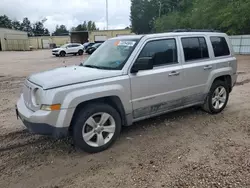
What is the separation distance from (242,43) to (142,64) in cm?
2272

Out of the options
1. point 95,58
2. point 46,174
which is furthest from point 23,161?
point 95,58

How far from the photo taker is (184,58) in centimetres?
441

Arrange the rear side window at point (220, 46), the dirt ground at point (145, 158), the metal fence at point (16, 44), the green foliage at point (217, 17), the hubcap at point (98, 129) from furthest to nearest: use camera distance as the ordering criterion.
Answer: the metal fence at point (16, 44), the green foliage at point (217, 17), the rear side window at point (220, 46), the hubcap at point (98, 129), the dirt ground at point (145, 158)

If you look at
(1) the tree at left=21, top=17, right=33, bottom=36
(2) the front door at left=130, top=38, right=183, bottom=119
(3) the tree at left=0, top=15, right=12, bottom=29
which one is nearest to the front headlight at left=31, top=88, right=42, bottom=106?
(2) the front door at left=130, top=38, right=183, bottom=119

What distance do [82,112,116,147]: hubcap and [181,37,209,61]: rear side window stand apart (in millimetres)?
2024

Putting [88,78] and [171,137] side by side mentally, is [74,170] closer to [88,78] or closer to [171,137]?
[88,78]

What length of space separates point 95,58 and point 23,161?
2.22m

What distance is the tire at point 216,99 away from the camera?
16.4 ft

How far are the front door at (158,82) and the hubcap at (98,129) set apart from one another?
Answer: 0.51 metres

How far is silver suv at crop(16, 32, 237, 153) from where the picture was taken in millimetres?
3232

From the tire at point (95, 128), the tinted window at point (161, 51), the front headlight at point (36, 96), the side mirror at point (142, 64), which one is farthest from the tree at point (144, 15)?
the front headlight at point (36, 96)

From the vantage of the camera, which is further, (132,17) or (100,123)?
(132,17)

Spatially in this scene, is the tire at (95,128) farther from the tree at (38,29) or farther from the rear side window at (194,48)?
the tree at (38,29)

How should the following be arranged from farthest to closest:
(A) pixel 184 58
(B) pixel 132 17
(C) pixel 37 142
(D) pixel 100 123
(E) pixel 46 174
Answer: (B) pixel 132 17, (A) pixel 184 58, (C) pixel 37 142, (D) pixel 100 123, (E) pixel 46 174
